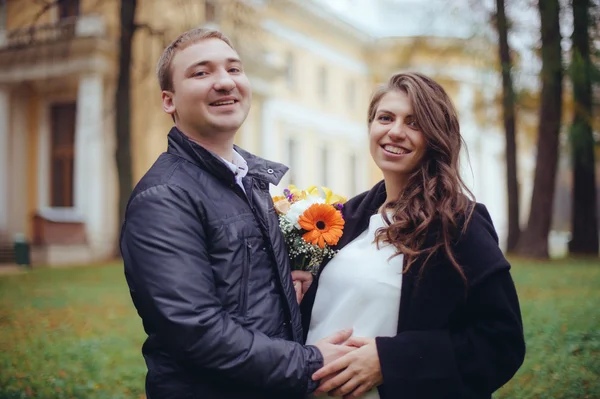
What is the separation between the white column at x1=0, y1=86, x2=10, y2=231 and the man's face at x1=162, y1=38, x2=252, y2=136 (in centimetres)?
2375

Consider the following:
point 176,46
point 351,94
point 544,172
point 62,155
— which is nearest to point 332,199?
point 176,46

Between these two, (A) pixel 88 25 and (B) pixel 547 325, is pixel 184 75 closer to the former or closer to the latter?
(B) pixel 547 325

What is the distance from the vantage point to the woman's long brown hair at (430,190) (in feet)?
8.56

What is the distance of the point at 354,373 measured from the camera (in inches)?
99.3

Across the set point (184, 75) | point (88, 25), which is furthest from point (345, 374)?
point (88, 25)

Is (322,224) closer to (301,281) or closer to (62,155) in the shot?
(301,281)

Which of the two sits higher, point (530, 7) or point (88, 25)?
point (88, 25)

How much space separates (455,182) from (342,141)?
1444 inches

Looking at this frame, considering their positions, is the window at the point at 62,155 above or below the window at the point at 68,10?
below

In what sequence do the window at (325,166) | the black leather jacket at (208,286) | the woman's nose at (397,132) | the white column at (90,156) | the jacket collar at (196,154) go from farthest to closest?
the window at (325,166), the white column at (90,156), the woman's nose at (397,132), the jacket collar at (196,154), the black leather jacket at (208,286)

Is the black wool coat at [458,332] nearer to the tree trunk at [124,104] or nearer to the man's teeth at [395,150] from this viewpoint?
the man's teeth at [395,150]

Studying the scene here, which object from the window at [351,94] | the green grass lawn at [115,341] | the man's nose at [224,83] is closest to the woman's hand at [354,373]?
the man's nose at [224,83]

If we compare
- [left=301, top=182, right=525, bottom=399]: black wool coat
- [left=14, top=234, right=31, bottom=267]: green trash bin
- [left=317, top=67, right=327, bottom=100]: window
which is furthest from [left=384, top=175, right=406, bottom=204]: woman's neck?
[left=317, top=67, right=327, bottom=100]: window

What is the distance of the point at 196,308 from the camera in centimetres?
219
